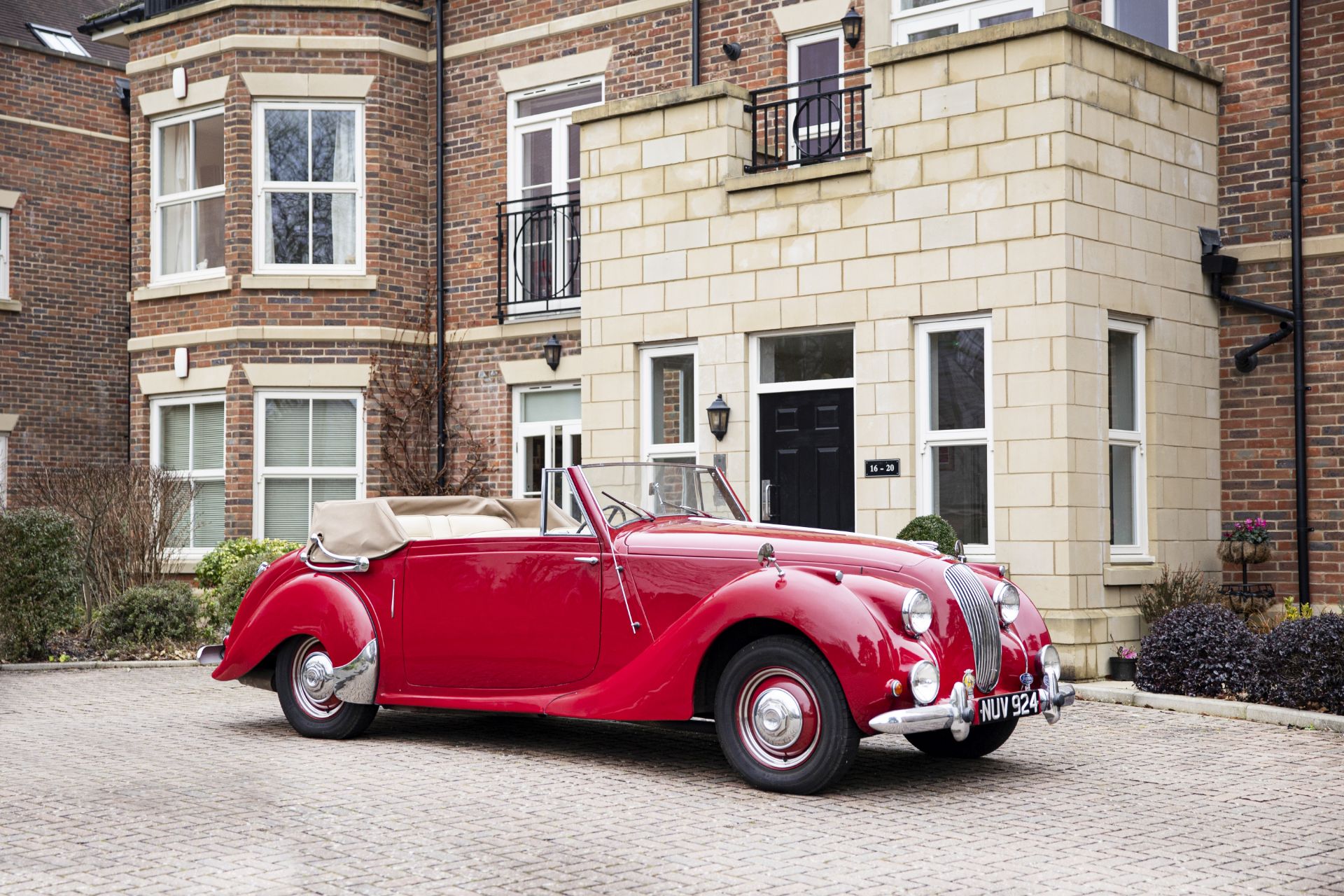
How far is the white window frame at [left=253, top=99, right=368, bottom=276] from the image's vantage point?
653 inches

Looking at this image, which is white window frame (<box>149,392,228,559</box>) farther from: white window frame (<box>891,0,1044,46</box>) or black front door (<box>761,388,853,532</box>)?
white window frame (<box>891,0,1044,46</box>)

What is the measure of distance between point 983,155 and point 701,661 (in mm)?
5635

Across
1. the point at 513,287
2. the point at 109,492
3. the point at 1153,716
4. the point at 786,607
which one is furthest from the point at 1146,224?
the point at 109,492

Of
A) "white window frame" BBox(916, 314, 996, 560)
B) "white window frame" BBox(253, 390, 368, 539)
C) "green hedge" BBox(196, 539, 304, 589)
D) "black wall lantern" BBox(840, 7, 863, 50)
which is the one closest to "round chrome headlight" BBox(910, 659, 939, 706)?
"white window frame" BBox(916, 314, 996, 560)

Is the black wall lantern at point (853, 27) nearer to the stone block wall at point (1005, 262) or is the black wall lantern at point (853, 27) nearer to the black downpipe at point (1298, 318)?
the stone block wall at point (1005, 262)

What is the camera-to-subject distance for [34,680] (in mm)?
11719

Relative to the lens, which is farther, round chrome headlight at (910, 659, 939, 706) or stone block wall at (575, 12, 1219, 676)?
stone block wall at (575, 12, 1219, 676)

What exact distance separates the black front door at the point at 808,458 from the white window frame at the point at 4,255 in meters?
11.7

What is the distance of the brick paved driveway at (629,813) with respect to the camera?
5.28 metres

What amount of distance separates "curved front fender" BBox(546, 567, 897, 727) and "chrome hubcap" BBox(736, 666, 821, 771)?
23 cm

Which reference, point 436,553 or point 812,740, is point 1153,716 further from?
point 436,553

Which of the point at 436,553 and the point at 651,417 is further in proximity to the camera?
the point at 651,417

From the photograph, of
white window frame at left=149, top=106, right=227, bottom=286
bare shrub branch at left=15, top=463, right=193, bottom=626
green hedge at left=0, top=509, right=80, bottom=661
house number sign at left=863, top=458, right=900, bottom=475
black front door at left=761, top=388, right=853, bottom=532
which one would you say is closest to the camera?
house number sign at left=863, top=458, right=900, bottom=475

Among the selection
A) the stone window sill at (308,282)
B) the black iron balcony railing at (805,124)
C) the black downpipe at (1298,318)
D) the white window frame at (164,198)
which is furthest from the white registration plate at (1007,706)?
the white window frame at (164,198)
